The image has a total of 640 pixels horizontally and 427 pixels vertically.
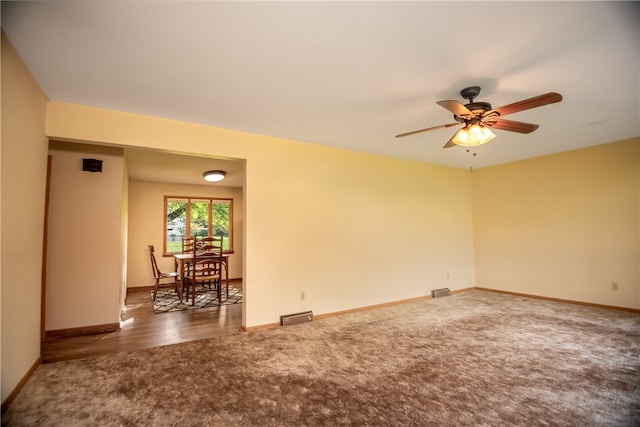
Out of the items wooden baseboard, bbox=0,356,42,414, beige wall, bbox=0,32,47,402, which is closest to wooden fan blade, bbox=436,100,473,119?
beige wall, bbox=0,32,47,402

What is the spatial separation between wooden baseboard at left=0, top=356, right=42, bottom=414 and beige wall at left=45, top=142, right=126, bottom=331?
2.86 feet

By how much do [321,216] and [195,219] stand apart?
4265 mm

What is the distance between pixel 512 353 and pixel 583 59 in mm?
2645

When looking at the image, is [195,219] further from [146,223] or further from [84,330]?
[84,330]

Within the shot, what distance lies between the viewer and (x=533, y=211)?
5215mm

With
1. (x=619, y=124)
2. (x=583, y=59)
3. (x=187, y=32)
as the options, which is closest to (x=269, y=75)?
(x=187, y=32)

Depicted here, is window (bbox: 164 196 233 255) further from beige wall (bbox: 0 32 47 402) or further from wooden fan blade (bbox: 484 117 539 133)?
wooden fan blade (bbox: 484 117 539 133)

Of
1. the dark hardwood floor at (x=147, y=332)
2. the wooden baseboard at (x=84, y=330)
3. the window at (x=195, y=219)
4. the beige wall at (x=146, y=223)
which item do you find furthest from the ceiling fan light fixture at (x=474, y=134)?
the beige wall at (x=146, y=223)

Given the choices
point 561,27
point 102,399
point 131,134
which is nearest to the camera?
point 561,27

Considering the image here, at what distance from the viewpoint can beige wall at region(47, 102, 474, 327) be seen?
3250mm

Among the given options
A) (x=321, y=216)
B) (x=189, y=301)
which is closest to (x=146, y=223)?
(x=189, y=301)

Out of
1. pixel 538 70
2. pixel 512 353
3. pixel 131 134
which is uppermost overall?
pixel 538 70

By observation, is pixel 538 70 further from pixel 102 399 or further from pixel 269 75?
pixel 102 399

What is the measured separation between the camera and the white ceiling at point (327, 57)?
1.68 meters
